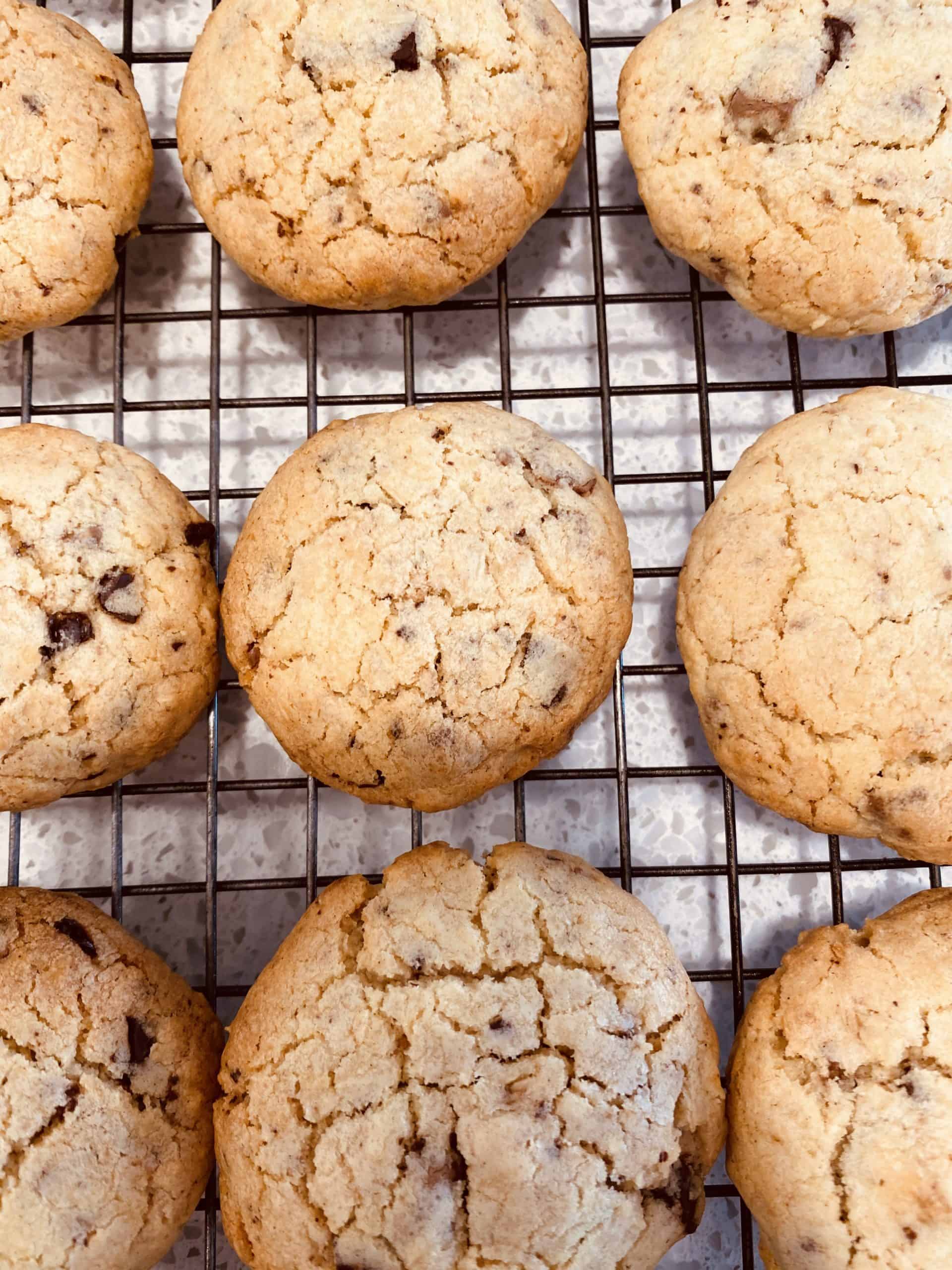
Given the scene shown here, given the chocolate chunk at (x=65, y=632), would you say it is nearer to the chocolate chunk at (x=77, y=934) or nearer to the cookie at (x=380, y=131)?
the chocolate chunk at (x=77, y=934)

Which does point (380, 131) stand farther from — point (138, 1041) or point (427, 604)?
point (138, 1041)

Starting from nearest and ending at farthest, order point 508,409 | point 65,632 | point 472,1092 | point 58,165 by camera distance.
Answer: point 472,1092
point 65,632
point 58,165
point 508,409

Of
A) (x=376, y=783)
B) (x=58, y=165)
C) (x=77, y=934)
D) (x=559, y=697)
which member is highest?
(x=58, y=165)

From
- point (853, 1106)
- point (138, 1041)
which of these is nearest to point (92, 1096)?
point (138, 1041)

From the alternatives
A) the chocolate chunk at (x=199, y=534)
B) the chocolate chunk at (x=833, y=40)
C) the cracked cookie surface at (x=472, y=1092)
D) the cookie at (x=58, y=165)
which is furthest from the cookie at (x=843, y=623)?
the cookie at (x=58, y=165)

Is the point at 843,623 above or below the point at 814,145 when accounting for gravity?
below

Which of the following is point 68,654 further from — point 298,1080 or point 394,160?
point 394,160

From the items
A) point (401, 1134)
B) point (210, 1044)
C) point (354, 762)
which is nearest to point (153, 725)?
point (354, 762)
